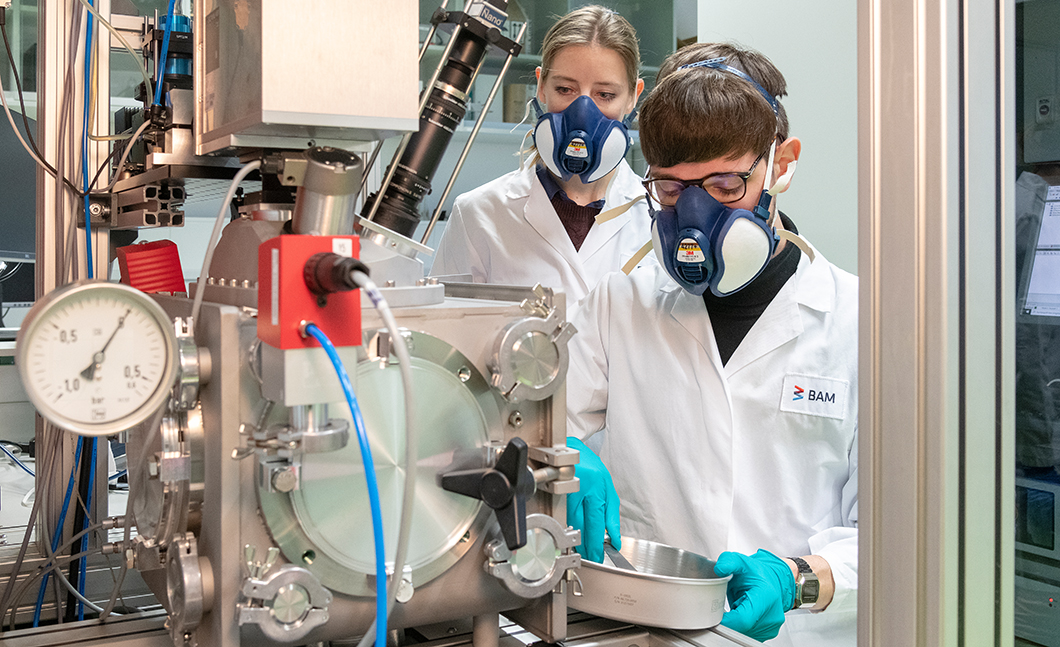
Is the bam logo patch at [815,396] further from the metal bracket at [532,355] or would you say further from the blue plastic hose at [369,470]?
the blue plastic hose at [369,470]

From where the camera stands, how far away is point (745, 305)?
4.47 feet

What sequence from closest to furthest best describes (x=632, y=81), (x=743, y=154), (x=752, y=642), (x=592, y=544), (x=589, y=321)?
(x=752, y=642) → (x=592, y=544) → (x=743, y=154) → (x=589, y=321) → (x=632, y=81)

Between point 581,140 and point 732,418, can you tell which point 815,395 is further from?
point 581,140

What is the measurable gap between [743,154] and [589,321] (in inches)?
14.9

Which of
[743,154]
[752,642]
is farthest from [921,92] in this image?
[743,154]

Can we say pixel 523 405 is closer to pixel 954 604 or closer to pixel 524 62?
pixel 954 604

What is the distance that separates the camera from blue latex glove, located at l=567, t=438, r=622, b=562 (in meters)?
0.97

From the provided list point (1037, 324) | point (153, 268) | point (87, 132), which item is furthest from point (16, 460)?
point (1037, 324)

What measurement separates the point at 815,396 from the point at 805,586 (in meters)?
0.32

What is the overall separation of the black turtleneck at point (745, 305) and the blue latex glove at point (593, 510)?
1.41 feet

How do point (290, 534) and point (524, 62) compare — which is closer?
point (290, 534)

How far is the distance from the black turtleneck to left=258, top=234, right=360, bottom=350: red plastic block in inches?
33.8

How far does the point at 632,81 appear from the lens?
1.70 meters

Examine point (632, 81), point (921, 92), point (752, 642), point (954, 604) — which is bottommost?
point (752, 642)
